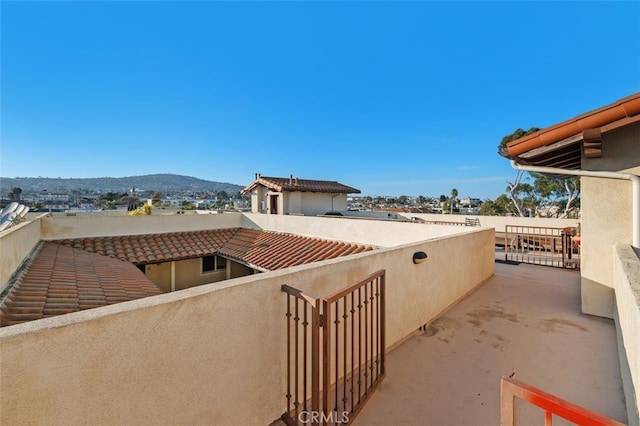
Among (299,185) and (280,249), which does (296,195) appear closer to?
(299,185)

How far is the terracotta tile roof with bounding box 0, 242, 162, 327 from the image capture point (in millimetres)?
3553

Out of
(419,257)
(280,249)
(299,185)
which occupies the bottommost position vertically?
(280,249)

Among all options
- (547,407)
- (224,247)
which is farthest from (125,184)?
(547,407)

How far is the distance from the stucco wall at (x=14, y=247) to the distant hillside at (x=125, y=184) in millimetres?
63234

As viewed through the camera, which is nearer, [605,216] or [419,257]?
[419,257]

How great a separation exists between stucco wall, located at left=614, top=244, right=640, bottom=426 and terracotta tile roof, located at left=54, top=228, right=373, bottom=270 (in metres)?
6.18

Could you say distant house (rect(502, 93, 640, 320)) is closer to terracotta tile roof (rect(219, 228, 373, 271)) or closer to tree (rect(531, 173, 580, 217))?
terracotta tile roof (rect(219, 228, 373, 271))

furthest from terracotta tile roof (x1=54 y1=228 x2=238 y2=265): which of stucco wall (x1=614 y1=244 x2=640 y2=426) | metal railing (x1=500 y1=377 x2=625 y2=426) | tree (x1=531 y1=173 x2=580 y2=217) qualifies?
tree (x1=531 y1=173 x2=580 y2=217)

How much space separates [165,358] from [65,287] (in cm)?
445

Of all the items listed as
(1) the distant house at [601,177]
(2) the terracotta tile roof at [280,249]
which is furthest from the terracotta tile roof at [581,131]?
(2) the terracotta tile roof at [280,249]

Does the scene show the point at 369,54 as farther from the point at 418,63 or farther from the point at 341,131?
the point at 341,131

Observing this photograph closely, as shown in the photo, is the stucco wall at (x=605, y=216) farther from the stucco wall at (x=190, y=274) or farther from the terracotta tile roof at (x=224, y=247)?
the stucco wall at (x=190, y=274)

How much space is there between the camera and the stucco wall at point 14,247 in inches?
187

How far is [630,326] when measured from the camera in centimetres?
249
